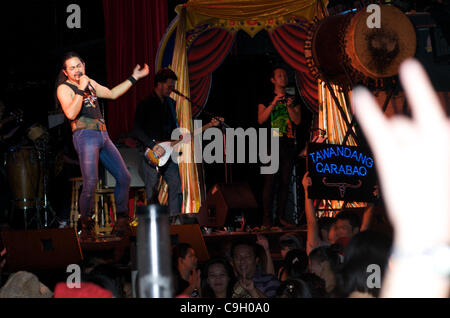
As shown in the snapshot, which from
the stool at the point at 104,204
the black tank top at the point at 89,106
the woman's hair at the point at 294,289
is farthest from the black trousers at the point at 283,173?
the woman's hair at the point at 294,289

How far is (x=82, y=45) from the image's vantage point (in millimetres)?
9945

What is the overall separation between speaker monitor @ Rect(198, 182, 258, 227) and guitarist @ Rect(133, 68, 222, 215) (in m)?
0.58

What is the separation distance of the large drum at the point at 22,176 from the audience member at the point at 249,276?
5349 mm

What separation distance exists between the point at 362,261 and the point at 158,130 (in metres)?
4.30

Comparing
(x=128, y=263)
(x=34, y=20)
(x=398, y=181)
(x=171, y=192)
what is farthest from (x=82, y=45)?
(x=398, y=181)

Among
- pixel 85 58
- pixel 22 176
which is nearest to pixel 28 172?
pixel 22 176

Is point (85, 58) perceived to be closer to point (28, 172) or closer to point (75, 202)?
point (28, 172)

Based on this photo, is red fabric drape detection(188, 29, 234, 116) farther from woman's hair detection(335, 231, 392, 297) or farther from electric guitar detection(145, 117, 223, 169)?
woman's hair detection(335, 231, 392, 297)

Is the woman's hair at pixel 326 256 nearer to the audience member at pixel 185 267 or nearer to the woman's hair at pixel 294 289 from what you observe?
the woman's hair at pixel 294 289

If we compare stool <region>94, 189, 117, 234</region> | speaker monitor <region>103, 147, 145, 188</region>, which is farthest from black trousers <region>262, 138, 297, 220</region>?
stool <region>94, 189, 117, 234</region>

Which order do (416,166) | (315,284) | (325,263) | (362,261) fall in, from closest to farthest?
(362,261)
(315,284)
(325,263)
(416,166)

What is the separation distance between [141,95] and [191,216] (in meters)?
2.43

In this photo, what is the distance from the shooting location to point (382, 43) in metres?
6.41

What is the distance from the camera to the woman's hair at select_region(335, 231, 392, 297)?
2.28m
